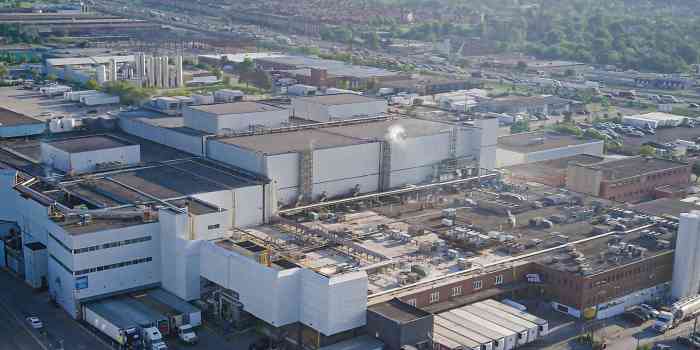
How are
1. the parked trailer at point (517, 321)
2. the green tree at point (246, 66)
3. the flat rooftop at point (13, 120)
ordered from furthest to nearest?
the green tree at point (246, 66)
the flat rooftop at point (13, 120)
the parked trailer at point (517, 321)

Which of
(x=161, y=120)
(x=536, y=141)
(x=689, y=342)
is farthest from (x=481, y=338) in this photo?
(x=536, y=141)

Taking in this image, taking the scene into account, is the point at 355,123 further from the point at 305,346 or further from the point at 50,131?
the point at 305,346

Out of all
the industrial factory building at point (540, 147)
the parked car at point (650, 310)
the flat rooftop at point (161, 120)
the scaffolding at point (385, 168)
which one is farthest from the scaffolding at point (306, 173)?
the parked car at point (650, 310)

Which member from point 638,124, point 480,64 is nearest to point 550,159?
point 638,124

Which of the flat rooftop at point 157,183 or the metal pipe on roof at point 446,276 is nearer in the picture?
the metal pipe on roof at point 446,276

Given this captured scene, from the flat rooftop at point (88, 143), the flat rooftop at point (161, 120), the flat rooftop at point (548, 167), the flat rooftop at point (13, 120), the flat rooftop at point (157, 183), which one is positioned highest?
the flat rooftop at point (161, 120)

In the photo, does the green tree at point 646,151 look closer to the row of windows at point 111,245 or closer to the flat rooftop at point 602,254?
the flat rooftop at point 602,254

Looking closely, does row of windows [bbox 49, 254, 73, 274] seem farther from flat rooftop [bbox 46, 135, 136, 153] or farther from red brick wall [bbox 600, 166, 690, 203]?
red brick wall [bbox 600, 166, 690, 203]
